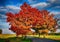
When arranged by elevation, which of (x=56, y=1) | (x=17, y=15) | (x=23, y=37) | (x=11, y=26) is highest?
(x=56, y=1)

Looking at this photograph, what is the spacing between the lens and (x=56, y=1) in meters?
3.41

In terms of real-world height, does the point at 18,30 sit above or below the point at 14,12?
below

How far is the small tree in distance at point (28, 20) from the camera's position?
11.1ft

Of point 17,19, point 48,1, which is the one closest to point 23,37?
point 17,19

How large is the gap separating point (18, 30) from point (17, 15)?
285mm

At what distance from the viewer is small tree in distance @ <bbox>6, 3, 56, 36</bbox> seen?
133 inches

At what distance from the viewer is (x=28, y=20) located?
3373 millimetres

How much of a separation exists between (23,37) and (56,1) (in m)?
0.93

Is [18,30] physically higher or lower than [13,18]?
lower

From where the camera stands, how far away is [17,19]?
11.1 ft

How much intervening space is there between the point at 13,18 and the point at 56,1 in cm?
88

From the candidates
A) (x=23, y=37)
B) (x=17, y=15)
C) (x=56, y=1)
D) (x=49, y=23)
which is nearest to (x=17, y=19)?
(x=17, y=15)

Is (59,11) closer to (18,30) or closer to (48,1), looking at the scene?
(48,1)

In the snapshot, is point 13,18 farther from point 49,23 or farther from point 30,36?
point 49,23
